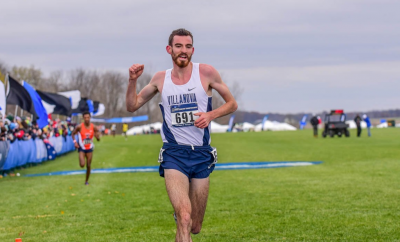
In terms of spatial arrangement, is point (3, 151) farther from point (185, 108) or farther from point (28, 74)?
point (28, 74)

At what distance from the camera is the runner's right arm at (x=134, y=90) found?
6.65m

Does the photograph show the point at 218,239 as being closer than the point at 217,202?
Yes

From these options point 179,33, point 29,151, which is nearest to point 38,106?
point 29,151

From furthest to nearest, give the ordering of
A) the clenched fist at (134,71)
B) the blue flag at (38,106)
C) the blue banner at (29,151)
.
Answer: the blue flag at (38,106)
the blue banner at (29,151)
the clenched fist at (134,71)

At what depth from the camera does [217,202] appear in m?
13.4

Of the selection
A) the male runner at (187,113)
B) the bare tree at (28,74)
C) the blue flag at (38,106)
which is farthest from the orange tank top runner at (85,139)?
the bare tree at (28,74)

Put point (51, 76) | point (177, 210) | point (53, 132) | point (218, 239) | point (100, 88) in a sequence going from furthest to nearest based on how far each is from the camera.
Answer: point (100, 88), point (51, 76), point (53, 132), point (218, 239), point (177, 210)

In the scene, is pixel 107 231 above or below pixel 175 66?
below

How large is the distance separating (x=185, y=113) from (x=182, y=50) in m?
0.71

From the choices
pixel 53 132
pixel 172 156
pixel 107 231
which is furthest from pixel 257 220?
pixel 53 132

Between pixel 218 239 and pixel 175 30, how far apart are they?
132 inches

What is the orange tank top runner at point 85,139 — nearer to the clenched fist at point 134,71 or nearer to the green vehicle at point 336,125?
the clenched fist at point 134,71

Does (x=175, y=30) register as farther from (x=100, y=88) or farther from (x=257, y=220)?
(x=100, y=88)

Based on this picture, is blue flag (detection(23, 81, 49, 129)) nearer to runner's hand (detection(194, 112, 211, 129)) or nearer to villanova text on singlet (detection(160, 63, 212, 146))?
villanova text on singlet (detection(160, 63, 212, 146))
